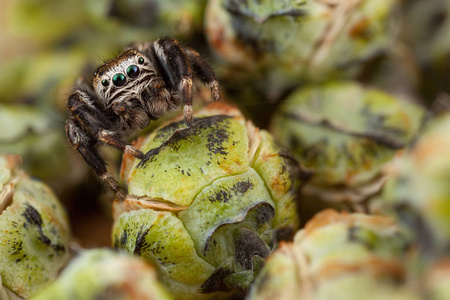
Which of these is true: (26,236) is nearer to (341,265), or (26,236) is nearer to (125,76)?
(125,76)

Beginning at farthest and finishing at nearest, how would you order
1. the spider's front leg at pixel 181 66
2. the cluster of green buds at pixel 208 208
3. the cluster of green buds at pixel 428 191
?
the spider's front leg at pixel 181 66, the cluster of green buds at pixel 208 208, the cluster of green buds at pixel 428 191

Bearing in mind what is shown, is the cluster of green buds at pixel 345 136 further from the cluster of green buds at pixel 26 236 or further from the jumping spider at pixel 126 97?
the cluster of green buds at pixel 26 236

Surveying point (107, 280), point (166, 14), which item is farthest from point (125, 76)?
point (107, 280)

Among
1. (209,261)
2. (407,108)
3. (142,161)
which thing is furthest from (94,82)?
(407,108)

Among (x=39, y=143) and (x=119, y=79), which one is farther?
(x=39, y=143)

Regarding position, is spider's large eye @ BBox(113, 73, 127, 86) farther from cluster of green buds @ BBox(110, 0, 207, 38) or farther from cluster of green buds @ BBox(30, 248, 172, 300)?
cluster of green buds @ BBox(30, 248, 172, 300)

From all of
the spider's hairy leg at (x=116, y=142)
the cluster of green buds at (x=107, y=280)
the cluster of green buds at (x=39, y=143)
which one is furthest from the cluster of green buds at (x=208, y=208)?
the cluster of green buds at (x=39, y=143)
